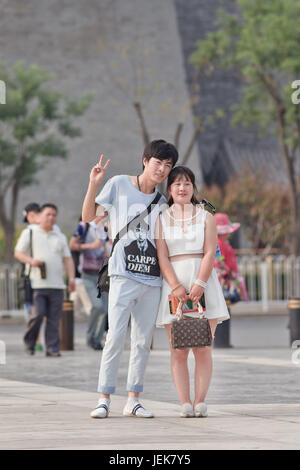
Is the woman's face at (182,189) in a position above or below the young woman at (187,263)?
above

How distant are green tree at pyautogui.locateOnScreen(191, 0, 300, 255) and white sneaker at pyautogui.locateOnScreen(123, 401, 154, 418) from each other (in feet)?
68.9

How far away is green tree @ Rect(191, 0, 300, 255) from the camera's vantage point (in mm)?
28125

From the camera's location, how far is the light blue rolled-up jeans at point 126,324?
791 cm

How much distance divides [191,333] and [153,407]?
0.95 meters

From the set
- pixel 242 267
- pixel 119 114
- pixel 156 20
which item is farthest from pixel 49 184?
pixel 242 267

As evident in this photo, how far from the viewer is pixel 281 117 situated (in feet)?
103

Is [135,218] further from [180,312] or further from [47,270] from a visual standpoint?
[47,270]

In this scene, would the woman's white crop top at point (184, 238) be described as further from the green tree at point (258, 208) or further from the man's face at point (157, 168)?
the green tree at point (258, 208)

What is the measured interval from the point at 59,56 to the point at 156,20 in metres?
3.65

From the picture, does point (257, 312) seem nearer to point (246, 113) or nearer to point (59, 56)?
point (246, 113)

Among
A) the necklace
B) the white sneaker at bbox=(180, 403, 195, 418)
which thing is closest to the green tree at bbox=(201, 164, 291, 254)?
the necklace

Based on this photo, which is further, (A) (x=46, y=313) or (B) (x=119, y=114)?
(B) (x=119, y=114)

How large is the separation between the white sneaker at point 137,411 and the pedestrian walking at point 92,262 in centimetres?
724
